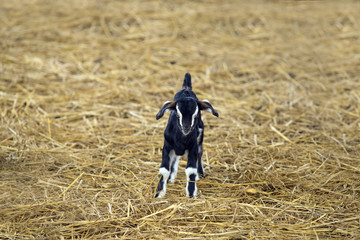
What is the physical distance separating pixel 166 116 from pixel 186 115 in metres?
2.73

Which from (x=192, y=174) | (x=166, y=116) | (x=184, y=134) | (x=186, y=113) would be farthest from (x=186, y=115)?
(x=166, y=116)

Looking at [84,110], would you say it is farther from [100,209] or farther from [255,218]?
[255,218]

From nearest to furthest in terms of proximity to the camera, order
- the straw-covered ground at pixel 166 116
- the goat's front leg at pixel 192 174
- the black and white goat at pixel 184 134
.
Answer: the straw-covered ground at pixel 166 116 < the black and white goat at pixel 184 134 < the goat's front leg at pixel 192 174

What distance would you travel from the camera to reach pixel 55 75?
8891 millimetres

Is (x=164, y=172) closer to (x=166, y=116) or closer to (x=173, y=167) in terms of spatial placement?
(x=173, y=167)

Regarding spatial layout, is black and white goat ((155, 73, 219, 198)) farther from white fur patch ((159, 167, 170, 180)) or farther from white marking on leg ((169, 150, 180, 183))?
white marking on leg ((169, 150, 180, 183))

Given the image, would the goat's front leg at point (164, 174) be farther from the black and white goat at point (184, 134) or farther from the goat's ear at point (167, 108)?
the goat's ear at point (167, 108)

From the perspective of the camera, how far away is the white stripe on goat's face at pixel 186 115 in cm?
449

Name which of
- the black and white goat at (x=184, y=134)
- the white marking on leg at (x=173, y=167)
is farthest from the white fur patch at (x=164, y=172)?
the white marking on leg at (x=173, y=167)

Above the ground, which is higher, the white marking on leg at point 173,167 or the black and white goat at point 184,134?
the black and white goat at point 184,134

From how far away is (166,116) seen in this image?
7.20m

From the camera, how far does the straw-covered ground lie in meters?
4.39

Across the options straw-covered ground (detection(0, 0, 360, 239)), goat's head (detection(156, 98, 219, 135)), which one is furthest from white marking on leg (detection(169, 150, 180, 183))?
goat's head (detection(156, 98, 219, 135))

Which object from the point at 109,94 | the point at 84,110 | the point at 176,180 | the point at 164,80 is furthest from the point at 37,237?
the point at 164,80
